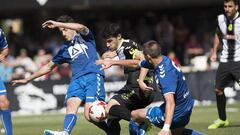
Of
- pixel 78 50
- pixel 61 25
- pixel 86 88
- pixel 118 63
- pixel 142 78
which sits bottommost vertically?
Answer: pixel 86 88

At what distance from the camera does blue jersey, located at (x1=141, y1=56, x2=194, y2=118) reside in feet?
31.8

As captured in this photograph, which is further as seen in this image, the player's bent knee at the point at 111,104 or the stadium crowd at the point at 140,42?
the stadium crowd at the point at 140,42

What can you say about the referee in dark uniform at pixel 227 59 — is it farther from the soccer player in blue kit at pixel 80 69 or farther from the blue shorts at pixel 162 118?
the blue shorts at pixel 162 118

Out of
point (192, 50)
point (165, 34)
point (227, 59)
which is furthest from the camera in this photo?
point (165, 34)

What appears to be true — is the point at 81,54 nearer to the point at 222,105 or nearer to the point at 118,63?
the point at 118,63

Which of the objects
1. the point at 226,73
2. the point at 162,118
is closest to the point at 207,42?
the point at 226,73

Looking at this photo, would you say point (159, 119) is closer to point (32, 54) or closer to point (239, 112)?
point (239, 112)

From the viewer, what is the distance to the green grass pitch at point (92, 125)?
13758 millimetres

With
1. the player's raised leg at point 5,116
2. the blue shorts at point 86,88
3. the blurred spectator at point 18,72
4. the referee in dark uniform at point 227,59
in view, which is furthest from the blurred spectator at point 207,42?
the player's raised leg at point 5,116

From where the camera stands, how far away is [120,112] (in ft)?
36.4

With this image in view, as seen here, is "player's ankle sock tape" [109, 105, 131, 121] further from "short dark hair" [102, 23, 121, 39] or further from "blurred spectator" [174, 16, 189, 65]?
"blurred spectator" [174, 16, 189, 65]

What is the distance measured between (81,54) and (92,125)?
4353 mm

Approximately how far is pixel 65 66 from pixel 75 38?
37.8 ft

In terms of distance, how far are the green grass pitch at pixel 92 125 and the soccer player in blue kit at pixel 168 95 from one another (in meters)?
2.80
